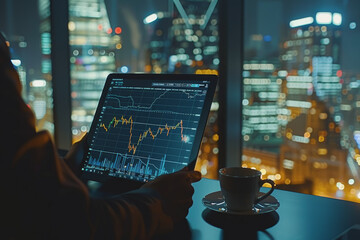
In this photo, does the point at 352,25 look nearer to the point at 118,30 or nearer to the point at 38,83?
the point at 118,30

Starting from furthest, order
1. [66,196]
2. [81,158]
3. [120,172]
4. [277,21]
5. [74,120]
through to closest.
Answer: [74,120] < [277,21] < [81,158] < [120,172] < [66,196]

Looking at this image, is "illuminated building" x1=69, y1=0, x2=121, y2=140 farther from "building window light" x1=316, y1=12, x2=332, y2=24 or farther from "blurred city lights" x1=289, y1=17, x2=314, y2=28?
"building window light" x1=316, y1=12, x2=332, y2=24

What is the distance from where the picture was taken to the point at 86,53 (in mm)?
3129

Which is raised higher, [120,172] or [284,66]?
[284,66]

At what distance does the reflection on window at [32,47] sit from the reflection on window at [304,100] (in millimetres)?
1748

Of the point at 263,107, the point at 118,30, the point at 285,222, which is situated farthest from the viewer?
the point at 118,30

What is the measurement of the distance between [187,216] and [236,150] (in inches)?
54.2

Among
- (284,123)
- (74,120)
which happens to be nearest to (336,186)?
(284,123)

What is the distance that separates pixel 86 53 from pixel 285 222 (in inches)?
102

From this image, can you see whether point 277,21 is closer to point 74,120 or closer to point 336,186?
point 336,186

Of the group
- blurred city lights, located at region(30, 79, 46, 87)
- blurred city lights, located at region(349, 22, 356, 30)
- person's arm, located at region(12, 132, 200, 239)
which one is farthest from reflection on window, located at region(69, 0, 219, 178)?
person's arm, located at region(12, 132, 200, 239)

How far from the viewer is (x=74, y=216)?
0.66 metres

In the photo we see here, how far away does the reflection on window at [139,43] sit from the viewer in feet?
7.61

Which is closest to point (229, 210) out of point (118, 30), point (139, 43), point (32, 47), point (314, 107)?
point (314, 107)
